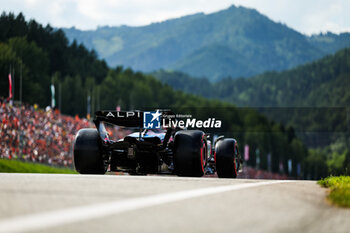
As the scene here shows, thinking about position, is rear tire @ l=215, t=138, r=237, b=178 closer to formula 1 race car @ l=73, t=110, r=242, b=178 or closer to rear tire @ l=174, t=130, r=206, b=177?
formula 1 race car @ l=73, t=110, r=242, b=178

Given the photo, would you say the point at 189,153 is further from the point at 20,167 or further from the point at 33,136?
the point at 33,136

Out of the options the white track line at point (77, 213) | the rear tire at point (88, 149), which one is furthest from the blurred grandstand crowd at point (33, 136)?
the white track line at point (77, 213)

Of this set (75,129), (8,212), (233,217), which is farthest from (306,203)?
(75,129)

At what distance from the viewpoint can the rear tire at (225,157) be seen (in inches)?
583

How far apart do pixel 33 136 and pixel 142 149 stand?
77.0 feet

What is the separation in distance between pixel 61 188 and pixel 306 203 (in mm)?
2716

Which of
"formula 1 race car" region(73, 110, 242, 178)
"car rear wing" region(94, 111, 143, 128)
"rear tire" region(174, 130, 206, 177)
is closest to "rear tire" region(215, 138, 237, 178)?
"formula 1 race car" region(73, 110, 242, 178)

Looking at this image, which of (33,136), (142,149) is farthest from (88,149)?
(33,136)

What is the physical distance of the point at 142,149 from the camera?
13.7 metres

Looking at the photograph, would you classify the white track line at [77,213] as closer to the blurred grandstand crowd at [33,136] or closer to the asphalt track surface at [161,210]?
the asphalt track surface at [161,210]

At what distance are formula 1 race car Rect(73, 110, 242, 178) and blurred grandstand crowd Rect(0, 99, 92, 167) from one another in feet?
59.7

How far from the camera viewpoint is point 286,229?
514 cm

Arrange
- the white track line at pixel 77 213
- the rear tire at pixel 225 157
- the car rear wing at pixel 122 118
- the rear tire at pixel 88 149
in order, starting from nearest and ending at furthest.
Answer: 1. the white track line at pixel 77 213
2. the car rear wing at pixel 122 118
3. the rear tire at pixel 88 149
4. the rear tire at pixel 225 157

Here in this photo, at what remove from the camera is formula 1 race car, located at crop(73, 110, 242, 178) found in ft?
44.3
